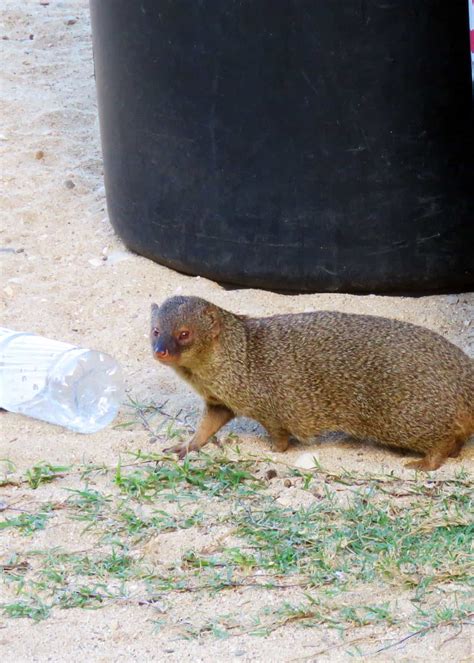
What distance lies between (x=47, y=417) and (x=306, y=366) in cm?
81

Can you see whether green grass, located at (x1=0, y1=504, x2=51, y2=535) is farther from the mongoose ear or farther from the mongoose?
the mongoose ear

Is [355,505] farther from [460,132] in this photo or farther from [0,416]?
[460,132]

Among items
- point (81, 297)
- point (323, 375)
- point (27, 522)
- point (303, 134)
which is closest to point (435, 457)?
point (323, 375)

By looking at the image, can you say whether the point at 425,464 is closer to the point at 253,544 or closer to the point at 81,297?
the point at 253,544

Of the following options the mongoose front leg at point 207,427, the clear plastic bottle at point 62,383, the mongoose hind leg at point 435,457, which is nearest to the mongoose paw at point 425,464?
the mongoose hind leg at point 435,457

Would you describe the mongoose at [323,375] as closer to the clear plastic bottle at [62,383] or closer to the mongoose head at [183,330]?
the mongoose head at [183,330]

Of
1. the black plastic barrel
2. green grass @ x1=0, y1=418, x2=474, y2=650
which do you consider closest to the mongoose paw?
green grass @ x1=0, y1=418, x2=474, y2=650

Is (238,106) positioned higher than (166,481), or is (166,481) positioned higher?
(238,106)

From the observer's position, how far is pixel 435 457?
331cm

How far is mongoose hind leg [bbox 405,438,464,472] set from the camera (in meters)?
3.29

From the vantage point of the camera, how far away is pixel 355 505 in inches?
115

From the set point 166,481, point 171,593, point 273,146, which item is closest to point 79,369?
point 166,481

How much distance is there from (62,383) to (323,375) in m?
0.85

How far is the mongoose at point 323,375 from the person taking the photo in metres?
3.31
